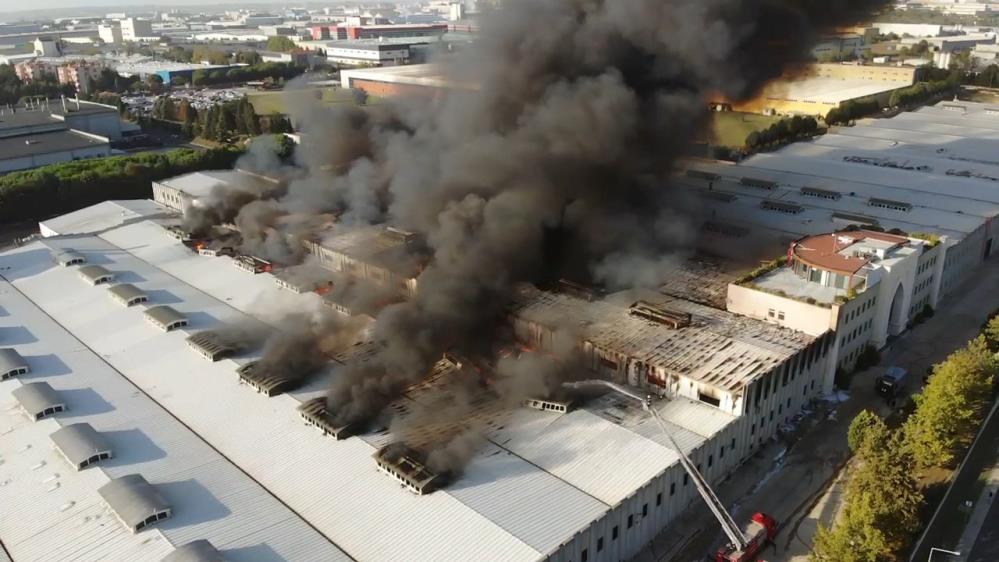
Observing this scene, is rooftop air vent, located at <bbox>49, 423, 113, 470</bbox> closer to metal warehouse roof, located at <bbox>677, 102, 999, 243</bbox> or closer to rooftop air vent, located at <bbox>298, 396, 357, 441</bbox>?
rooftop air vent, located at <bbox>298, 396, 357, 441</bbox>

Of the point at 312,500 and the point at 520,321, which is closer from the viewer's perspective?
the point at 312,500

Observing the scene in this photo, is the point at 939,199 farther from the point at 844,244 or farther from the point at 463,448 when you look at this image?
the point at 463,448

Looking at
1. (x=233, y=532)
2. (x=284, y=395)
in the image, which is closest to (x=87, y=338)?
(x=284, y=395)

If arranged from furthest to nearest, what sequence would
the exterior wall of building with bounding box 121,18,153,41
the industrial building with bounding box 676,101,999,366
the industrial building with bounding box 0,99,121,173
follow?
the exterior wall of building with bounding box 121,18,153,41
the industrial building with bounding box 0,99,121,173
the industrial building with bounding box 676,101,999,366

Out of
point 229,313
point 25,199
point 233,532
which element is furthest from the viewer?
point 25,199

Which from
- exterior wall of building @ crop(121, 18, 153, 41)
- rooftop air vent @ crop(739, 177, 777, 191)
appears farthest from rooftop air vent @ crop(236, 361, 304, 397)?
exterior wall of building @ crop(121, 18, 153, 41)

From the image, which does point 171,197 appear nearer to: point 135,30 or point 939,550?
point 939,550

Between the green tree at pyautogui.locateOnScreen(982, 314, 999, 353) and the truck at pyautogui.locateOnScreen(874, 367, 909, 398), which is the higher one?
the green tree at pyautogui.locateOnScreen(982, 314, 999, 353)
